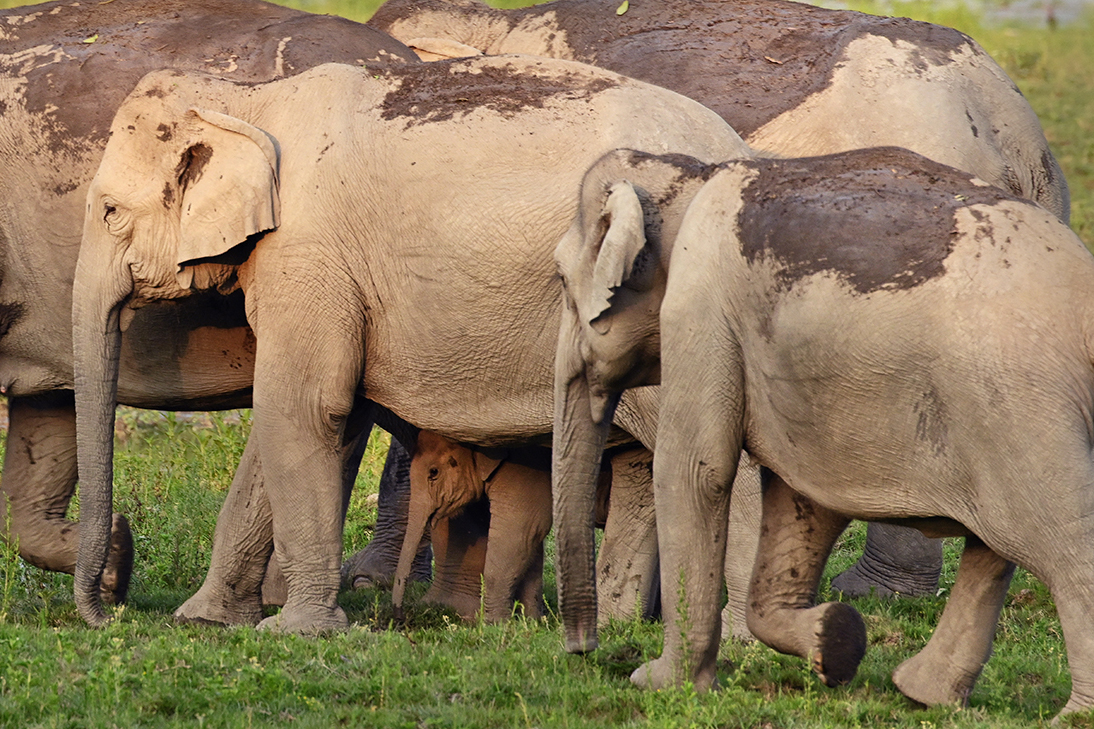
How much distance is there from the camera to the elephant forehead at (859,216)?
470cm

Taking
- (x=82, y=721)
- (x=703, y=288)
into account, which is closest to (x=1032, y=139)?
(x=703, y=288)

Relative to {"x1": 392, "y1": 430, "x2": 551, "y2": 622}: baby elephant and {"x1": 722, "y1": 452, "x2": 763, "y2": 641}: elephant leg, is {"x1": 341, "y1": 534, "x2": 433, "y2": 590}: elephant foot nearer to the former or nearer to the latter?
{"x1": 392, "y1": 430, "x2": 551, "y2": 622}: baby elephant

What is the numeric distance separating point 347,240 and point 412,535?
144 centimetres

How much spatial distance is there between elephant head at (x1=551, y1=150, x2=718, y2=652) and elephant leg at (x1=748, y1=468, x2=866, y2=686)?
54 centimetres

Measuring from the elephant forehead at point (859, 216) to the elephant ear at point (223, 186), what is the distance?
2156 mm

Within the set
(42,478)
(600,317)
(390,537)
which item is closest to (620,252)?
(600,317)

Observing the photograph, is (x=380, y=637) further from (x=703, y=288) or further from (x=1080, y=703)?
(x=1080, y=703)

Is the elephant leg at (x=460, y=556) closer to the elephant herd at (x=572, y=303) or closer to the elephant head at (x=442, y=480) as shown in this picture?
the elephant herd at (x=572, y=303)

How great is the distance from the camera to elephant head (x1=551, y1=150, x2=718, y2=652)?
539cm

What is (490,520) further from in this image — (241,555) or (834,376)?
(834,376)

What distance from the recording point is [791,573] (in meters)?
5.60

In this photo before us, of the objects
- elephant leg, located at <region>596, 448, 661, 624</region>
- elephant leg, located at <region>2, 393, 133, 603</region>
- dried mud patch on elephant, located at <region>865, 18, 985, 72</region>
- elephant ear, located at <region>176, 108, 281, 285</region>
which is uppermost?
dried mud patch on elephant, located at <region>865, 18, 985, 72</region>

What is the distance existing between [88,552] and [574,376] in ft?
7.08

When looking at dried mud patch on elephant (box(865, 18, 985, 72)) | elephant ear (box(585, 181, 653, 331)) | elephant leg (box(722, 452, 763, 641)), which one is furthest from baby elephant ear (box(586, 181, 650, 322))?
dried mud patch on elephant (box(865, 18, 985, 72))
